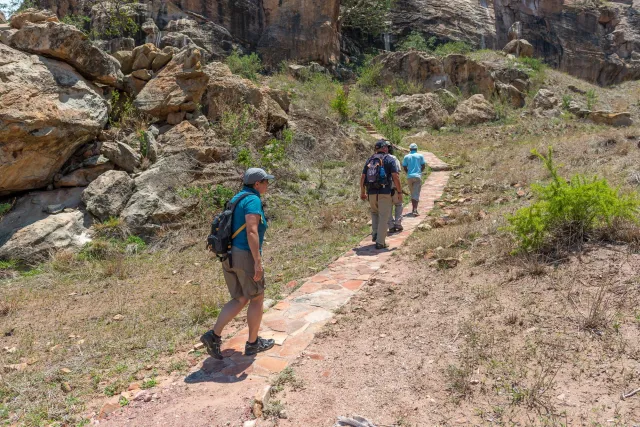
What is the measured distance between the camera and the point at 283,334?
159 inches

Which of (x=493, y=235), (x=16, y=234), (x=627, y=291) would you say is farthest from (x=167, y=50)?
(x=627, y=291)

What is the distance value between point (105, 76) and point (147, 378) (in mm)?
7696

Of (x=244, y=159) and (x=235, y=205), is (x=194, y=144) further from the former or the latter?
(x=235, y=205)

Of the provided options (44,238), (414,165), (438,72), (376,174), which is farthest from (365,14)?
(44,238)

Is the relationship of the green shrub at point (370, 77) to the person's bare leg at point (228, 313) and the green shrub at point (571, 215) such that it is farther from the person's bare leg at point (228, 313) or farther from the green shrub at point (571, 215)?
the person's bare leg at point (228, 313)

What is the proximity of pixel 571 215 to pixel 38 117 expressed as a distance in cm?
781

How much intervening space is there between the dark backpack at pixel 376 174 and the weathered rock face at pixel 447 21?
81.3ft

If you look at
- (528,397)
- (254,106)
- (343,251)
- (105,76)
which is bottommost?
(343,251)

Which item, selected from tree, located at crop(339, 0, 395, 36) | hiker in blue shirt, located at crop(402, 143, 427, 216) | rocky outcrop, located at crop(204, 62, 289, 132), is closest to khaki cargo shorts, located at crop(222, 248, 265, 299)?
hiker in blue shirt, located at crop(402, 143, 427, 216)

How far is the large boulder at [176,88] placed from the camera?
9.59 meters

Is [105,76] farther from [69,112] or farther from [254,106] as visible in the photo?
[254,106]

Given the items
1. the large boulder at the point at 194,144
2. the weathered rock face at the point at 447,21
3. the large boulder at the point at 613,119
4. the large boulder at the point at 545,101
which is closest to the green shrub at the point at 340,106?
the large boulder at the point at 194,144

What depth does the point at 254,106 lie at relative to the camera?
1080cm

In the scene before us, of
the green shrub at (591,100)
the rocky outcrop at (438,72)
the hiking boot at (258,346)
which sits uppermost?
the rocky outcrop at (438,72)
